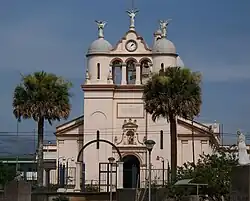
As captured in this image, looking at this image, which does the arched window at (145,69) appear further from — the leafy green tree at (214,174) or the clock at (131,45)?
the leafy green tree at (214,174)

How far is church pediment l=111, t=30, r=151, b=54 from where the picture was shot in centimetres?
8256

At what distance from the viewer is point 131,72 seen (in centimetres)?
8412

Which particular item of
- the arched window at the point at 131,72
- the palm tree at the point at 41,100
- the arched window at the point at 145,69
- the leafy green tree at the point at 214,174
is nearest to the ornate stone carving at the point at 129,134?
the arched window at the point at 131,72

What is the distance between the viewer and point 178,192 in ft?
120

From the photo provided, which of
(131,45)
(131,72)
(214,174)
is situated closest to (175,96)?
(214,174)

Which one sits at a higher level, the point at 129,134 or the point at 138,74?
the point at 138,74

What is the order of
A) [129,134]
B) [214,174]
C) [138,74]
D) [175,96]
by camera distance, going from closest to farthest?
1. [214,174]
2. [175,96]
3. [129,134]
4. [138,74]

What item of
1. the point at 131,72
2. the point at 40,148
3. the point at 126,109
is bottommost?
the point at 40,148

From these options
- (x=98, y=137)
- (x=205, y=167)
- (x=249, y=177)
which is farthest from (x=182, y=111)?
(x=249, y=177)

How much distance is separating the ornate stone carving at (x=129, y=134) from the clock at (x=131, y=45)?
783 cm

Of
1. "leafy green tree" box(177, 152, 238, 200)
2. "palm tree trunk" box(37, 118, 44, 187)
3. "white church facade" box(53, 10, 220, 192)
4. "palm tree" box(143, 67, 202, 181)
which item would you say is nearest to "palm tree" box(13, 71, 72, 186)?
"palm tree trunk" box(37, 118, 44, 187)

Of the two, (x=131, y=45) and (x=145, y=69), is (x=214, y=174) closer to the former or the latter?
(x=131, y=45)

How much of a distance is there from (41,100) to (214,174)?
24.5 metres

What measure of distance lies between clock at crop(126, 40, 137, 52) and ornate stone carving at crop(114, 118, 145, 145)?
783 centimetres
